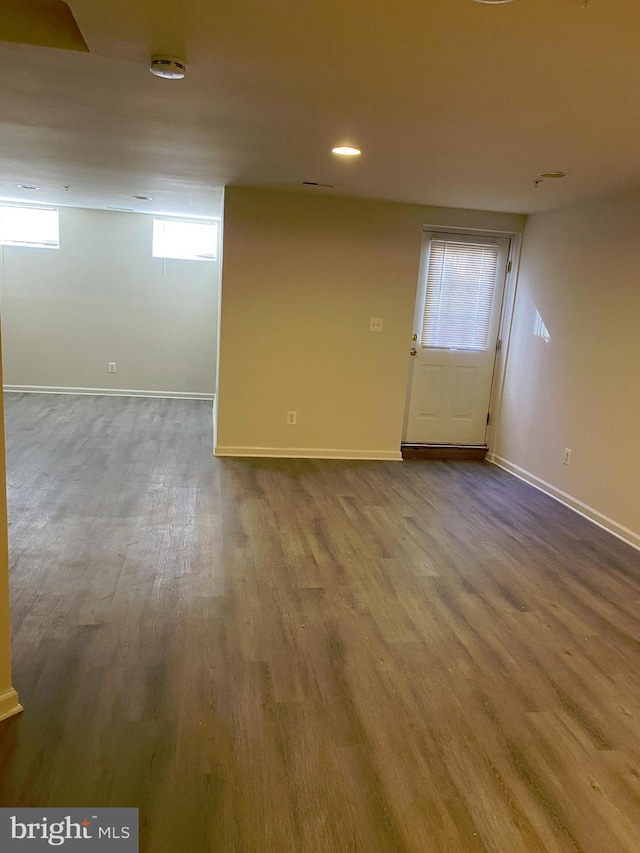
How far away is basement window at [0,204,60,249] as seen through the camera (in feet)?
22.9

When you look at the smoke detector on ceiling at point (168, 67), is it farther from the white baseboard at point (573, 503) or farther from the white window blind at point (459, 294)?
the white baseboard at point (573, 503)

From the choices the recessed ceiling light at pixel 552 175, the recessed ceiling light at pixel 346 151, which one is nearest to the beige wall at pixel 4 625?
the recessed ceiling light at pixel 346 151

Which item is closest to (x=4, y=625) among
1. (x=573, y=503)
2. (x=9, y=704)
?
(x=9, y=704)

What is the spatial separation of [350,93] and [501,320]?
3622 millimetres

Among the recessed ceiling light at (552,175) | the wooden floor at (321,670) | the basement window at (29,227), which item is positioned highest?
the recessed ceiling light at (552,175)

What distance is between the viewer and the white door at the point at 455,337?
541 centimetres

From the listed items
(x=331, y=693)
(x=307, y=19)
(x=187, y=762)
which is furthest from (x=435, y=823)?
(x=307, y=19)

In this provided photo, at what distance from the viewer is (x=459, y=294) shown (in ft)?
18.0

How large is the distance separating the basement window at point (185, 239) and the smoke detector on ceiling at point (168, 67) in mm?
5290

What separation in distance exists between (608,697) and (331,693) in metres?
1.05

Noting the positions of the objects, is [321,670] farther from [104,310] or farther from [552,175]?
[104,310]

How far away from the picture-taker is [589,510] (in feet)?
13.8

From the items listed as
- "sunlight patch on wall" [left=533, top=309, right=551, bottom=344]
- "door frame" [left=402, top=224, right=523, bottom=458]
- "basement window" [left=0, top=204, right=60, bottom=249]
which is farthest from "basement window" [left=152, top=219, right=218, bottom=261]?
"sunlight patch on wall" [left=533, top=309, right=551, bottom=344]

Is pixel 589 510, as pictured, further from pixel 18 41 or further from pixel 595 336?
pixel 18 41
